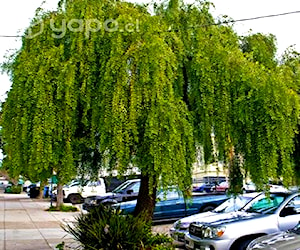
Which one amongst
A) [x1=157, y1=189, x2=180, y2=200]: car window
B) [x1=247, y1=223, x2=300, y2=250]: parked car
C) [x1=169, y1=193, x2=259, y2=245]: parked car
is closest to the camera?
[x1=247, y1=223, x2=300, y2=250]: parked car

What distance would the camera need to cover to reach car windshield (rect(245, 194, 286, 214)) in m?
8.27

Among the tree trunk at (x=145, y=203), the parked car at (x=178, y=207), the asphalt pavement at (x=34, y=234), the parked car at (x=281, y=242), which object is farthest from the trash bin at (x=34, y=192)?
the parked car at (x=281, y=242)

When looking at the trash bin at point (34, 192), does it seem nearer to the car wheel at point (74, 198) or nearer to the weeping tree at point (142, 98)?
the car wheel at point (74, 198)

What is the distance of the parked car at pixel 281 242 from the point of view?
17.1 feet

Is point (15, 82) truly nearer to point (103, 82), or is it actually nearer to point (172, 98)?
point (103, 82)

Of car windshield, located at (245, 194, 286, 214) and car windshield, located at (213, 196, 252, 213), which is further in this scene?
car windshield, located at (213, 196, 252, 213)

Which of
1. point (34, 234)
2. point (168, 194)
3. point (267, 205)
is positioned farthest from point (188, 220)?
point (34, 234)

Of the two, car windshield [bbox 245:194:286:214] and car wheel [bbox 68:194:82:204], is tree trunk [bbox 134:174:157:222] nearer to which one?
car windshield [bbox 245:194:286:214]

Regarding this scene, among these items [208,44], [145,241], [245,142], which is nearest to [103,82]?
[208,44]

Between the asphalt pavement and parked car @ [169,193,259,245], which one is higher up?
parked car @ [169,193,259,245]

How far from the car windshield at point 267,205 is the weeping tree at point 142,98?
1742mm

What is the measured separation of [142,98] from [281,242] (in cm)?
264

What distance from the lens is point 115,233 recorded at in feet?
22.3

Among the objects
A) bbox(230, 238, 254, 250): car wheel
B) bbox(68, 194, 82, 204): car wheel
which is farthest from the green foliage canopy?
bbox(68, 194, 82, 204): car wheel
